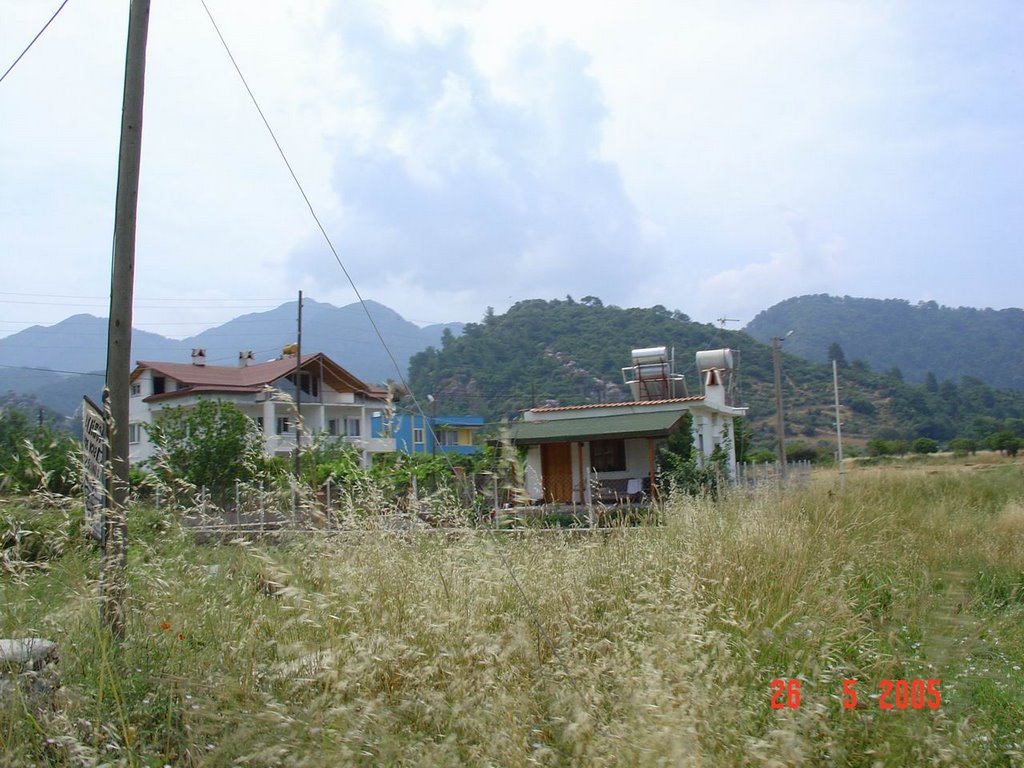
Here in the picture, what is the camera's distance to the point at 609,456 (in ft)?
87.3

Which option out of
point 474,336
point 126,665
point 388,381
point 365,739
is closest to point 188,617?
point 126,665

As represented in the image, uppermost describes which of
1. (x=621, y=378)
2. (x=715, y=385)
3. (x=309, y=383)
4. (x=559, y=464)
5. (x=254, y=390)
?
(x=621, y=378)

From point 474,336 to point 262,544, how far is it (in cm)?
5596

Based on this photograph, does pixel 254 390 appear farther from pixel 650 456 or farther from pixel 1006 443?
pixel 1006 443

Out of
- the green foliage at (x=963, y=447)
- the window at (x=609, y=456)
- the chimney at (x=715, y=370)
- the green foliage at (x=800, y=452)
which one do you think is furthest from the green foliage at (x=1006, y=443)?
the window at (x=609, y=456)

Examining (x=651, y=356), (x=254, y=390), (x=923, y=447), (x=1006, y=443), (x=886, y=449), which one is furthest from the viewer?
(x=923, y=447)

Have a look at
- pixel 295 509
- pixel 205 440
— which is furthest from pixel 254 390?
pixel 295 509

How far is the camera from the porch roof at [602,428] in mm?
24750

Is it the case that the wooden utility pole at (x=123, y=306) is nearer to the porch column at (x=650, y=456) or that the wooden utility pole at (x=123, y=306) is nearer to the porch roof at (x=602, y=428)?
the porch roof at (x=602, y=428)

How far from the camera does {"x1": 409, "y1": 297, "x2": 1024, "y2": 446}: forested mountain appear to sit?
5400 cm

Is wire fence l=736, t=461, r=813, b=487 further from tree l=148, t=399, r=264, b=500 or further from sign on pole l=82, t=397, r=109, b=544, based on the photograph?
tree l=148, t=399, r=264, b=500

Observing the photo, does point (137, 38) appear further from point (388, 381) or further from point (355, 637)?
point (355, 637)

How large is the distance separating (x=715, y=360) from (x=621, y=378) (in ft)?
73.8
